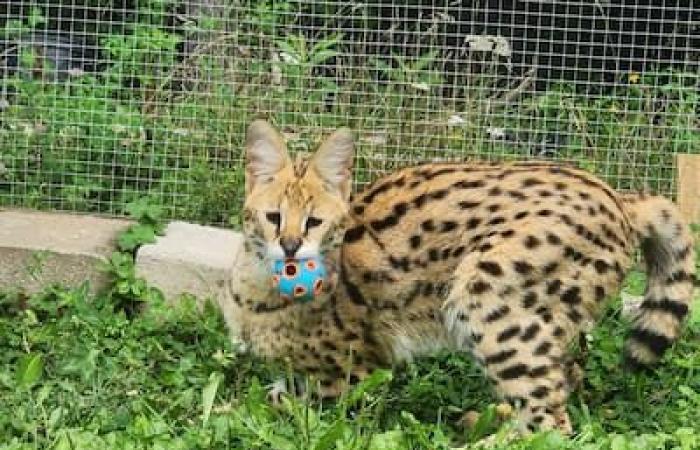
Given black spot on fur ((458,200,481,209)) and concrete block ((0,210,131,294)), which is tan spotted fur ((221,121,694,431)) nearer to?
black spot on fur ((458,200,481,209))

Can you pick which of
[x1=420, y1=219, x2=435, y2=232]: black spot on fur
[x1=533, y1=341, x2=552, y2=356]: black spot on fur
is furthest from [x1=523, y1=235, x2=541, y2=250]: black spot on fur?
[x1=420, y1=219, x2=435, y2=232]: black spot on fur

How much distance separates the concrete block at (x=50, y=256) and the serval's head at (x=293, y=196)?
1661mm

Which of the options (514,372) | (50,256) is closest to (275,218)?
(514,372)

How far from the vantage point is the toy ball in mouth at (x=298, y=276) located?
19.7ft

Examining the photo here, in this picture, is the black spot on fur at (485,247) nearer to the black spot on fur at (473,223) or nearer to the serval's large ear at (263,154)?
the black spot on fur at (473,223)

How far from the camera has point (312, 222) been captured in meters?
6.07

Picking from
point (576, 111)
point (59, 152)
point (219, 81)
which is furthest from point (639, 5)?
point (59, 152)

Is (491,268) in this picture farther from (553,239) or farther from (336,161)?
(336,161)

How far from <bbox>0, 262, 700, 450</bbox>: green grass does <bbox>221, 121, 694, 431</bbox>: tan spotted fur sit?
0.63 feet

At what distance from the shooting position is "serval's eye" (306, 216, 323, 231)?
6.04m

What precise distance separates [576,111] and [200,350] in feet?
11.0

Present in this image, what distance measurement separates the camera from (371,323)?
245 inches

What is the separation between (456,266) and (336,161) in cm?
66

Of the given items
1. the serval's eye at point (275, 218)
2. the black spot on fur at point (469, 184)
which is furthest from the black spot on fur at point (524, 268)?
the serval's eye at point (275, 218)
